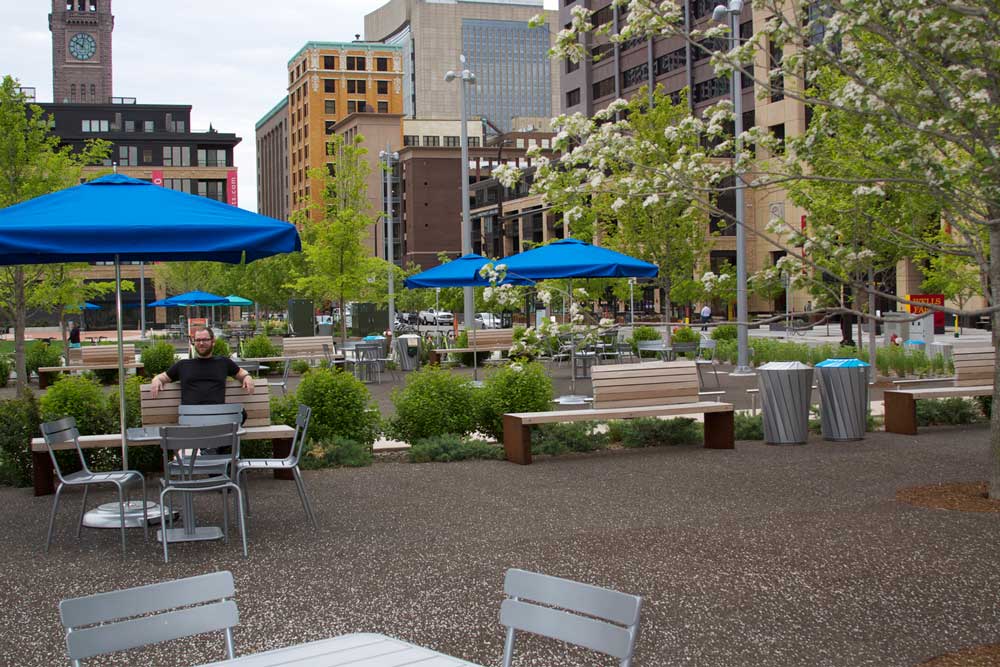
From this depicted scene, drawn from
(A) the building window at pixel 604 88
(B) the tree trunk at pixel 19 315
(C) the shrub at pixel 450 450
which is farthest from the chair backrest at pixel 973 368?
(A) the building window at pixel 604 88

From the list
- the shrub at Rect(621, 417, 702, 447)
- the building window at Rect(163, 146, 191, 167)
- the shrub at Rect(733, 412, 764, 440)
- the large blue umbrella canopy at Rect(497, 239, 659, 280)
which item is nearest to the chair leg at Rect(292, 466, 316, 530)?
the shrub at Rect(621, 417, 702, 447)

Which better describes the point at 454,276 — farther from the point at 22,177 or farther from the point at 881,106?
the point at 881,106

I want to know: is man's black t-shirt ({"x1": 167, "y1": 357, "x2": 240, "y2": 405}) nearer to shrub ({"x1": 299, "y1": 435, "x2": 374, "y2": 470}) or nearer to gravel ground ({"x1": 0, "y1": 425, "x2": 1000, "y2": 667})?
gravel ground ({"x1": 0, "y1": 425, "x2": 1000, "y2": 667})

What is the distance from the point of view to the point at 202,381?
9992mm

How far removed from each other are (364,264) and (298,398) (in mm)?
22482

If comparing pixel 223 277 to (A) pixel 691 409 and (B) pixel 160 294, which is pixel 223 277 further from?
(A) pixel 691 409

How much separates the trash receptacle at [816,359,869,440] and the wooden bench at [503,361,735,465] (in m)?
1.42

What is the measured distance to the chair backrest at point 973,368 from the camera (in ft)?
48.6

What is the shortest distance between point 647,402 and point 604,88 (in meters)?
77.9

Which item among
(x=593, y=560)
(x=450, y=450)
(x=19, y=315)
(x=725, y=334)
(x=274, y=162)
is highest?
(x=274, y=162)

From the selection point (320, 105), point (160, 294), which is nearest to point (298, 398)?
point (160, 294)

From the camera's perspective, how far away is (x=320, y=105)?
14112cm

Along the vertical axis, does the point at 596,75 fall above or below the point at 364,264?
above

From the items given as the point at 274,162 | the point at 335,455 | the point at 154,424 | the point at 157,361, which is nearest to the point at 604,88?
the point at 157,361
